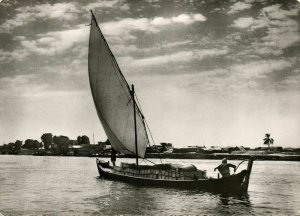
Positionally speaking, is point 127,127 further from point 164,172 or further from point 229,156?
point 229,156

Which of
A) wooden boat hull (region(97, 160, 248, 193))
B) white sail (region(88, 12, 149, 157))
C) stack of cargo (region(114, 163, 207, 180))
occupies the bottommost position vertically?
wooden boat hull (region(97, 160, 248, 193))

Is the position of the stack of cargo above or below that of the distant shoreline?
above

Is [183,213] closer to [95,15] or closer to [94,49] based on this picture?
[95,15]

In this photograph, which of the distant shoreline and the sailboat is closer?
the sailboat

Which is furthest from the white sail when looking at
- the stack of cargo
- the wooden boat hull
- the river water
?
the river water

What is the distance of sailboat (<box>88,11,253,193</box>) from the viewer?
79.7 feet

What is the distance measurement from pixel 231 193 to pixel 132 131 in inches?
353

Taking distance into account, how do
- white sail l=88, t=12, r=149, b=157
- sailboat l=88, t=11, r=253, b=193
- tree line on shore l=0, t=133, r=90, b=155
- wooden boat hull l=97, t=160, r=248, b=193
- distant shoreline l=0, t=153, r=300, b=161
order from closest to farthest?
wooden boat hull l=97, t=160, r=248, b=193, sailboat l=88, t=11, r=253, b=193, white sail l=88, t=12, r=149, b=157, distant shoreline l=0, t=153, r=300, b=161, tree line on shore l=0, t=133, r=90, b=155

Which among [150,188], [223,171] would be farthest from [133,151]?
[223,171]

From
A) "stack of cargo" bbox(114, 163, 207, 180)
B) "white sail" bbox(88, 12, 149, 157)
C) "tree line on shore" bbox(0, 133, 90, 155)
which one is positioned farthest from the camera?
"tree line on shore" bbox(0, 133, 90, 155)

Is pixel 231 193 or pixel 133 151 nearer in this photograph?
pixel 231 193

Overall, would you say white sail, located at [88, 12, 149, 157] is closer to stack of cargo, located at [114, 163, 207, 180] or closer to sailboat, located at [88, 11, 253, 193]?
sailboat, located at [88, 11, 253, 193]

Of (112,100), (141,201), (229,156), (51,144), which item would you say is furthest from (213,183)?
(51,144)

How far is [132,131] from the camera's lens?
29156mm
